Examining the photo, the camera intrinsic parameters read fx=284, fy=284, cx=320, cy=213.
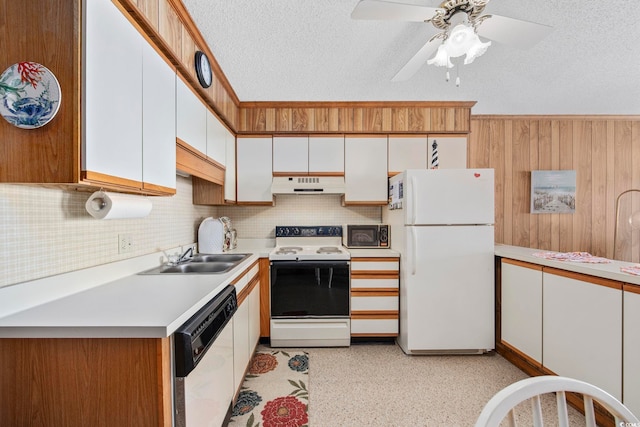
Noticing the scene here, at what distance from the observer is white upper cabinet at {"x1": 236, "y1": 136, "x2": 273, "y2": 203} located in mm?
3010

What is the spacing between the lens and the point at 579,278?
1718 millimetres

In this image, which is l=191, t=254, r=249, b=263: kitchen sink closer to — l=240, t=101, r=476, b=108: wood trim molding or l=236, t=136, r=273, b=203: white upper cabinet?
l=236, t=136, r=273, b=203: white upper cabinet

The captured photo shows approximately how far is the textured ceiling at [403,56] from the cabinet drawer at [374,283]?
1.79m

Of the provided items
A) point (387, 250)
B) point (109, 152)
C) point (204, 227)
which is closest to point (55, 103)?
point (109, 152)

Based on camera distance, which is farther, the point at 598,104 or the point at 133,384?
the point at 598,104

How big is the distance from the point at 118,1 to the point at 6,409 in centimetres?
149

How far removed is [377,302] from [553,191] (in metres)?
2.66

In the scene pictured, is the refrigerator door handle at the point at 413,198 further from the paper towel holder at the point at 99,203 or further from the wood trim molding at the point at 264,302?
the paper towel holder at the point at 99,203

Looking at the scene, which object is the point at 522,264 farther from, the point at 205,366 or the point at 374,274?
the point at 205,366

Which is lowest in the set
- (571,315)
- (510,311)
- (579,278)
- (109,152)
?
(510,311)

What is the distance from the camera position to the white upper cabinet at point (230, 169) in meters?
2.71

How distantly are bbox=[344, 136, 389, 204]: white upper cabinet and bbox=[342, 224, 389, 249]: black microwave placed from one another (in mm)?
270

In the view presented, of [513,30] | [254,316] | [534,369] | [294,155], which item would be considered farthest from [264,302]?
[513,30]

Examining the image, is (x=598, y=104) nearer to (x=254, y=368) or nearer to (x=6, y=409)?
(x=254, y=368)
